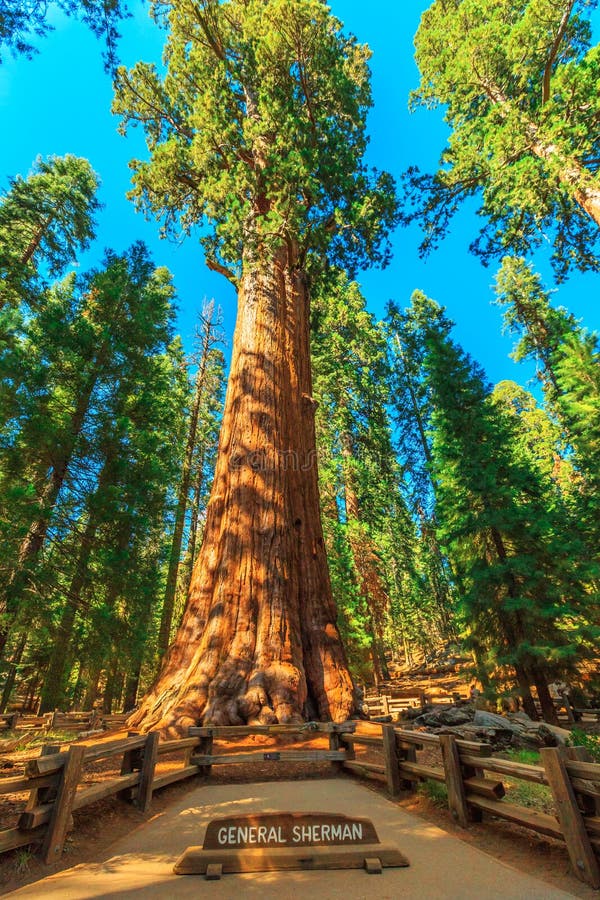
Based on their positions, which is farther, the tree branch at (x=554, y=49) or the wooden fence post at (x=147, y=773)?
the tree branch at (x=554, y=49)

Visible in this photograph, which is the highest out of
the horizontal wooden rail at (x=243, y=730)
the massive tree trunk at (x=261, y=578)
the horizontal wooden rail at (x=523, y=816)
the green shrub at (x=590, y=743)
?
the massive tree trunk at (x=261, y=578)

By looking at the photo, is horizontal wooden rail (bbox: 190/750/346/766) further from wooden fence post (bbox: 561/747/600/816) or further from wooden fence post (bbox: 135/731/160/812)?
wooden fence post (bbox: 561/747/600/816)

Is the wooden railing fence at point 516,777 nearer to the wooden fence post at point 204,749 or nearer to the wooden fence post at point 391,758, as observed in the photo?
the wooden fence post at point 391,758

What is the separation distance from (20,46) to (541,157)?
45.2ft

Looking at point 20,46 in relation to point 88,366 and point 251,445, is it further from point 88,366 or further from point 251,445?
point 88,366

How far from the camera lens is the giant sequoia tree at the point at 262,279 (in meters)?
6.50

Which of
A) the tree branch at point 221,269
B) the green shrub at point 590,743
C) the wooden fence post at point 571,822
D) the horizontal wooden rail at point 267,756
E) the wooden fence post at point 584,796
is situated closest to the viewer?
the wooden fence post at point 571,822

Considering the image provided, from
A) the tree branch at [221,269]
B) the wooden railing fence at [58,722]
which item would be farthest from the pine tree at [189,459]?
the tree branch at [221,269]

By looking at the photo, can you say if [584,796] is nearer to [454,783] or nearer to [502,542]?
[454,783]

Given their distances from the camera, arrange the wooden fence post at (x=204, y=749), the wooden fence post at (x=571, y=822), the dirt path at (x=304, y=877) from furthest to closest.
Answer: the wooden fence post at (x=204, y=749) < the wooden fence post at (x=571, y=822) < the dirt path at (x=304, y=877)

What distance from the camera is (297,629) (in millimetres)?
7043

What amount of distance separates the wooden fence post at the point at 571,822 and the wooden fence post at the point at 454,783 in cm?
105

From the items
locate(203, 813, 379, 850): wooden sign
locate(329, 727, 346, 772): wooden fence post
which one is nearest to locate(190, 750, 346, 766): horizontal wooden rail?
locate(329, 727, 346, 772): wooden fence post

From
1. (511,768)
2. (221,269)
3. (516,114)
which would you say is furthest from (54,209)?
(511,768)
